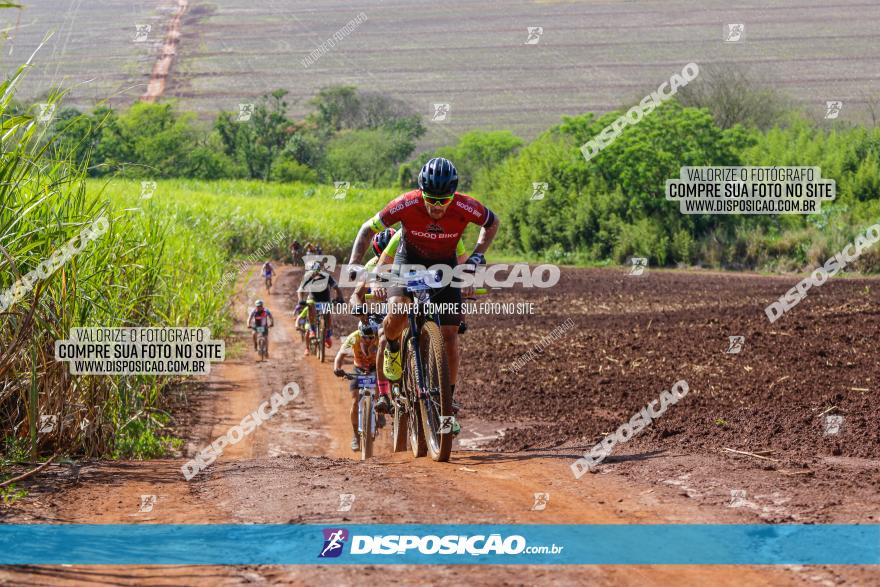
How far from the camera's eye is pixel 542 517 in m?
6.27

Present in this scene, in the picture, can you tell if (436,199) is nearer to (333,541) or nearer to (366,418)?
(366,418)

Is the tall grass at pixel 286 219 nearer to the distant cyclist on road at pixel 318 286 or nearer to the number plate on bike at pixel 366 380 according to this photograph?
the distant cyclist on road at pixel 318 286

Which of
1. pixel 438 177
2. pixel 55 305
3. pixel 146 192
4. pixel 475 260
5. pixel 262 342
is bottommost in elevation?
pixel 262 342

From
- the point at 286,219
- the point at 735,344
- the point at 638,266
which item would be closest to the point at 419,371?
the point at 735,344

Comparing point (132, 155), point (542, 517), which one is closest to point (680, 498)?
point (542, 517)

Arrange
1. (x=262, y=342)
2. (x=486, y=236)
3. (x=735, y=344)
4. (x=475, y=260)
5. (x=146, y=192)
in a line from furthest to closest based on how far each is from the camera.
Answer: (x=262, y=342), (x=735, y=344), (x=146, y=192), (x=486, y=236), (x=475, y=260)

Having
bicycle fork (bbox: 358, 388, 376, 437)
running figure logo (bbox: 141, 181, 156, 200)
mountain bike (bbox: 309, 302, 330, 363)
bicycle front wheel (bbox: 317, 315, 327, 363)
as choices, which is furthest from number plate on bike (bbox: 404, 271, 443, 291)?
bicycle front wheel (bbox: 317, 315, 327, 363)

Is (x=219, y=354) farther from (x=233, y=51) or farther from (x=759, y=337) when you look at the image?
(x=233, y=51)

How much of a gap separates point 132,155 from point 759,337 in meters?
60.4

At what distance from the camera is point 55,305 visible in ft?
28.1

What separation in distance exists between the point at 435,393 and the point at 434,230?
1.42 metres

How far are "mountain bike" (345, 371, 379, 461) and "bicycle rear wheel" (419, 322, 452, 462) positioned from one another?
7.23 feet

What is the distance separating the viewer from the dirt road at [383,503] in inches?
199

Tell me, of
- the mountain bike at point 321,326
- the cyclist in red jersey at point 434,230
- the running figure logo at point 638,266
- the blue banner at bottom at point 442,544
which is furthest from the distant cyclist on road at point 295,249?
the blue banner at bottom at point 442,544
